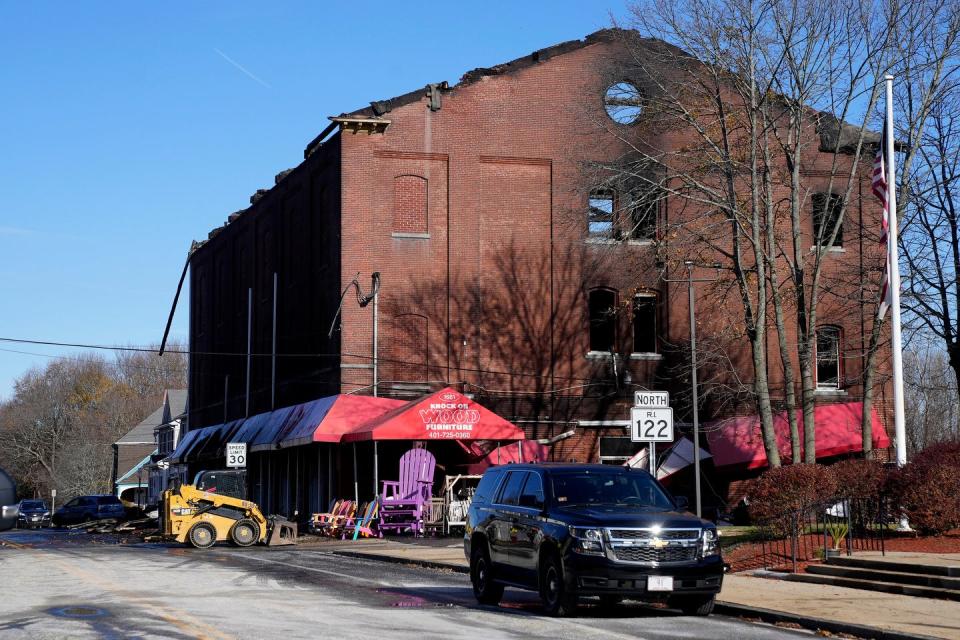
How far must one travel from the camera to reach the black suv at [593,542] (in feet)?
45.1

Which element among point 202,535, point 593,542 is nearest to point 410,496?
point 202,535

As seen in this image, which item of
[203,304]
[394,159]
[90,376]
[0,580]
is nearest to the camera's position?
[0,580]

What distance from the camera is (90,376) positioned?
112 metres

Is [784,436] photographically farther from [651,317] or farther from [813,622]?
[813,622]

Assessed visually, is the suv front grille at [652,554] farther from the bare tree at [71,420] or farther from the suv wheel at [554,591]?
the bare tree at [71,420]

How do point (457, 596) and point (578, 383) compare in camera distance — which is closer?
point (457, 596)

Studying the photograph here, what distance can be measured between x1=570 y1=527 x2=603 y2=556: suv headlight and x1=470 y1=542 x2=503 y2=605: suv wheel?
2398 mm

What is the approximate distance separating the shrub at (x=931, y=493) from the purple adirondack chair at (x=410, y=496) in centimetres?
1716

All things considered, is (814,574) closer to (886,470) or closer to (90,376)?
(886,470)

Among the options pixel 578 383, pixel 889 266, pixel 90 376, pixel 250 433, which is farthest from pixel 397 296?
pixel 90 376

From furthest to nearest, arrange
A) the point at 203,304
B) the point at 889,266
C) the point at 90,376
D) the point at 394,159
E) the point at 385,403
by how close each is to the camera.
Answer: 1. the point at 90,376
2. the point at 203,304
3. the point at 394,159
4. the point at 385,403
5. the point at 889,266

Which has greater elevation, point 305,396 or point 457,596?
point 305,396

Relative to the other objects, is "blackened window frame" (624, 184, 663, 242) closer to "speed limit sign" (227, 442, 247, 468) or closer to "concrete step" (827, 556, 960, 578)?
"concrete step" (827, 556, 960, 578)

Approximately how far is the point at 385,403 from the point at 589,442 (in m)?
7.72
